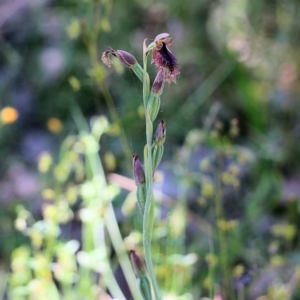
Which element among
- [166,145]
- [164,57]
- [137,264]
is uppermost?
[166,145]

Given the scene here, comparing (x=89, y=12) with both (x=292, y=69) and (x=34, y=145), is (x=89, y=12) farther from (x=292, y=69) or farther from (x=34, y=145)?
(x=292, y=69)

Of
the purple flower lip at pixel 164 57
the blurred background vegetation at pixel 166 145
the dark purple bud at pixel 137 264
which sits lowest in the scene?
the dark purple bud at pixel 137 264

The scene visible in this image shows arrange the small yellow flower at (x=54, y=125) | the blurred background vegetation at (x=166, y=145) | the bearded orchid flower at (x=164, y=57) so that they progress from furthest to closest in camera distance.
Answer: the small yellow flower at (x=54, y=125) → the blurred background vegetation at (x=166, y=145) → the bearded orchid flower at (x=164, y=57)

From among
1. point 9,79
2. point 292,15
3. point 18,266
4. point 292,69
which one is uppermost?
point 9,79

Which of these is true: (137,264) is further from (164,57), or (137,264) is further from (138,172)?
(164,57)

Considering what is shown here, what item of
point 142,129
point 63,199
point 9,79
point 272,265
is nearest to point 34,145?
point 9,79

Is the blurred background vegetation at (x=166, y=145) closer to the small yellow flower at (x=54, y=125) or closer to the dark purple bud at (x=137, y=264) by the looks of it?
the small yellow flower at (x=54, y=125)

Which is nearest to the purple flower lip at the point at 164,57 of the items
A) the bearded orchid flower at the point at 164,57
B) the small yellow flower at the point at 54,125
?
the bearded orchid flower at the point at 164,57

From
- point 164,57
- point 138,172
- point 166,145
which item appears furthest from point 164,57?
point 166,145
